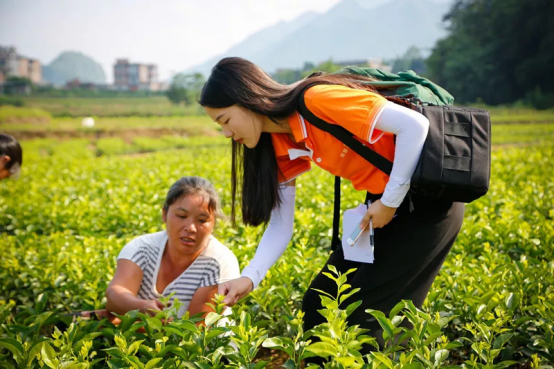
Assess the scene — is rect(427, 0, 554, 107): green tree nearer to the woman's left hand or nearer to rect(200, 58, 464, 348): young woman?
rect(200, 58, 464, 348): young woman

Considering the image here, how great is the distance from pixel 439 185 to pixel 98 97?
166ft

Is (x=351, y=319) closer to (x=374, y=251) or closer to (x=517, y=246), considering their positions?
(x=374, y=251)

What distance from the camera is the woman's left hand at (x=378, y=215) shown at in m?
1.92

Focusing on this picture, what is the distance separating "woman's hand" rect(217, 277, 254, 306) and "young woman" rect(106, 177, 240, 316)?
49 cm

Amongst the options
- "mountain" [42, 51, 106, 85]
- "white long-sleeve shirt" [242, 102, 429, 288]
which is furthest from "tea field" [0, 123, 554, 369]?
"mountain" [42, 51, 106, 85]

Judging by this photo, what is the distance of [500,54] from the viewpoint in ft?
107

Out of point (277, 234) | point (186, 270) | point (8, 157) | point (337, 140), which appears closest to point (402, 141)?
point (337, 140)

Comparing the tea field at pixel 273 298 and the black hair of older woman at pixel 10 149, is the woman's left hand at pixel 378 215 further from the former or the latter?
the black hair of older woman at pixel 10 149

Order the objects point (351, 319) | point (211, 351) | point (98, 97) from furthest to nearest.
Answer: point (98, 97) → point (351, 319) → point (211, 351)

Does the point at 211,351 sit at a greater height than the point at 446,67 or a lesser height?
lesser

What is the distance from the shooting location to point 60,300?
297cm

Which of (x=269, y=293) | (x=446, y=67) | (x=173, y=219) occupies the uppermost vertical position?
(x=446, y=67)

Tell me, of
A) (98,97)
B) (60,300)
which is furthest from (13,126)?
(60,300)

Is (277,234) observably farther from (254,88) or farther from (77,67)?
(77,67)
